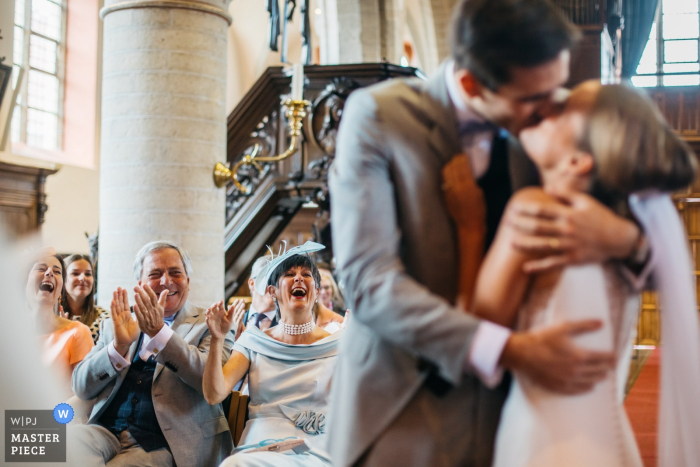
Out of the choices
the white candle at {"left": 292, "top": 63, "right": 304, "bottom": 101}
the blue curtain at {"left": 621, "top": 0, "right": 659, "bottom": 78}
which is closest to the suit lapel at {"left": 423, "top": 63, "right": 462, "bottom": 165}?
the white candle at {"left": 292, "top": 63, "right": 304, "bottom": 101}

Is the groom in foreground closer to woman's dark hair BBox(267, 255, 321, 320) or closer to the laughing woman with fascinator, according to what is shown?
the laughing woman with fascinator

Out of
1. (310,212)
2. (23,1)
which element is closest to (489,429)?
(310,212)

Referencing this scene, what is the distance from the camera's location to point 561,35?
1.27 m

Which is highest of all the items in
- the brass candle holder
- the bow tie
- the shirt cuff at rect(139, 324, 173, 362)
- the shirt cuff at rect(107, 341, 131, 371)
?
the brass candle holder

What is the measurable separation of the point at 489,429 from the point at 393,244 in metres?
0.39

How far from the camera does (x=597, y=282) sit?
4.27ft

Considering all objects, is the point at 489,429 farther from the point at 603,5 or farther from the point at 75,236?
the point at 75,236

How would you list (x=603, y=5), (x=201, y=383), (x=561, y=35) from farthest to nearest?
(x=603, y=5) < (x=201, y=383) < (x=561, y=35)

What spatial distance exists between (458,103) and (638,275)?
1.47ft

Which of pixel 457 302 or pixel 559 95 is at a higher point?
pixel 559 95

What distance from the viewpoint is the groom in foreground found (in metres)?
1.26

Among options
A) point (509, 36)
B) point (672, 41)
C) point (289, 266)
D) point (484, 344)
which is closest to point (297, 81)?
point (289, 266)

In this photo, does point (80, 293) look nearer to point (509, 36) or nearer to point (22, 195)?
point (509, 36)

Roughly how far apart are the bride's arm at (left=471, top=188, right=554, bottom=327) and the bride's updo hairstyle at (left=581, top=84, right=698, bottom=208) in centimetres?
11
